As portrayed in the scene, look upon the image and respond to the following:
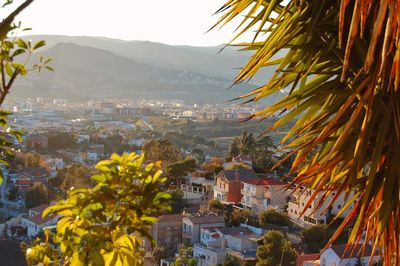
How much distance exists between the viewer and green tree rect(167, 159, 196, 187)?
18.0 metres

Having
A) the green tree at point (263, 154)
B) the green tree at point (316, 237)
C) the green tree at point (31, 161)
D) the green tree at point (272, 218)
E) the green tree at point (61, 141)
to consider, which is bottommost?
the green tree at point (61, 141)

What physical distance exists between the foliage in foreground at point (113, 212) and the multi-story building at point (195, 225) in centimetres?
1305

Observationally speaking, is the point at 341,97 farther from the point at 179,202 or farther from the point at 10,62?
the point at 179,202

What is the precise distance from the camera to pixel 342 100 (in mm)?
1249

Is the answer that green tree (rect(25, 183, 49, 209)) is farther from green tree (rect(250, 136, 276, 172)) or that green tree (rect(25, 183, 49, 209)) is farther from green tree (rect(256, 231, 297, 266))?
green tree (rect(256, 231, 297, 266))

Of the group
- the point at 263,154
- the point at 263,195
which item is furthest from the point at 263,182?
the point at 263,154

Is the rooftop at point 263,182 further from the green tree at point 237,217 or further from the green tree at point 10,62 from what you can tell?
the green tree at point 10,62

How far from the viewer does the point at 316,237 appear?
11750 mm

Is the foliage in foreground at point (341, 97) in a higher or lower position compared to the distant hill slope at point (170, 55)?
lower

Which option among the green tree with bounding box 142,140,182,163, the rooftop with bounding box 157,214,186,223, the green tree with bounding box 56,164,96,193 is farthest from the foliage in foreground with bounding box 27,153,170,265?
the green tree with bounding box 142,140,182,163

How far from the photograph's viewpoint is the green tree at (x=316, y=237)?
11656mm

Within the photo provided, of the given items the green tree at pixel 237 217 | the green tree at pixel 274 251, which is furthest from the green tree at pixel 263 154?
the green tree at pixel 274 251

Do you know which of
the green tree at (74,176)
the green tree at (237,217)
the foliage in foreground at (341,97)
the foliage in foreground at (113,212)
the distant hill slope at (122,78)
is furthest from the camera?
the distant hill slope at (122,78)

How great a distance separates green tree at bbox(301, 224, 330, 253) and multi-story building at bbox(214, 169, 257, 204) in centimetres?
533
